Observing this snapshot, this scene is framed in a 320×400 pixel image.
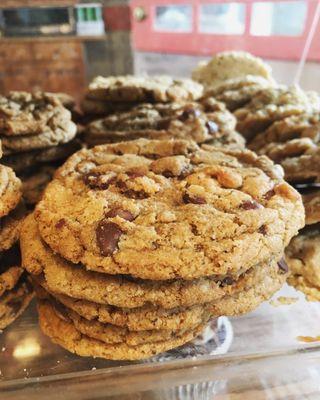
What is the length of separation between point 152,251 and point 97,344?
0.85 ft

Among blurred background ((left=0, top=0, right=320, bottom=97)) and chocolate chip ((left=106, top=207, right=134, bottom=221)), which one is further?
blurred background ((left=0, top=0, right=320, bottom=97))

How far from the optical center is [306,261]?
1215 millimetres

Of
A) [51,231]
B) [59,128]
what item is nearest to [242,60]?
[59,128]

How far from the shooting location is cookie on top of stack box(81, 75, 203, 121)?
1510 millimetres

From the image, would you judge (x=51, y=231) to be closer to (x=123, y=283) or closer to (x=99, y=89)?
(x=123, y=283)

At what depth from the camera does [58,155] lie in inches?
53.8

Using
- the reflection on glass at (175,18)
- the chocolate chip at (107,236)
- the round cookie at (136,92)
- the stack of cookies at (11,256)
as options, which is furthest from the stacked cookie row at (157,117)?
the reflection on glass at (175,18)

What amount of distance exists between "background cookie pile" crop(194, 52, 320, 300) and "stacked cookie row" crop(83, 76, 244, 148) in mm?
127

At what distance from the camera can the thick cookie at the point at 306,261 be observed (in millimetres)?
1193

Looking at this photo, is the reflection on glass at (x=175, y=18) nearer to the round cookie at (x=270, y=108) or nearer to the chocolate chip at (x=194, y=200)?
the round cookie at (x=270, y=108)

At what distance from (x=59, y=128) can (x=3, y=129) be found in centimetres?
16

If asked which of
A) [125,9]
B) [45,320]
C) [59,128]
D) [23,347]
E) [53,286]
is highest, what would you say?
[125,9]

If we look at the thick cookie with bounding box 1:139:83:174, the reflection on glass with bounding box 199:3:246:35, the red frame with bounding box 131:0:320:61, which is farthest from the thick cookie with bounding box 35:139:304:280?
the reflection on glass with bounding box 199:3:246:35

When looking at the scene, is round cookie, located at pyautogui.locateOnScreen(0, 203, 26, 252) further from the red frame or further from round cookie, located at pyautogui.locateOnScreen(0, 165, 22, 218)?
the red frame
